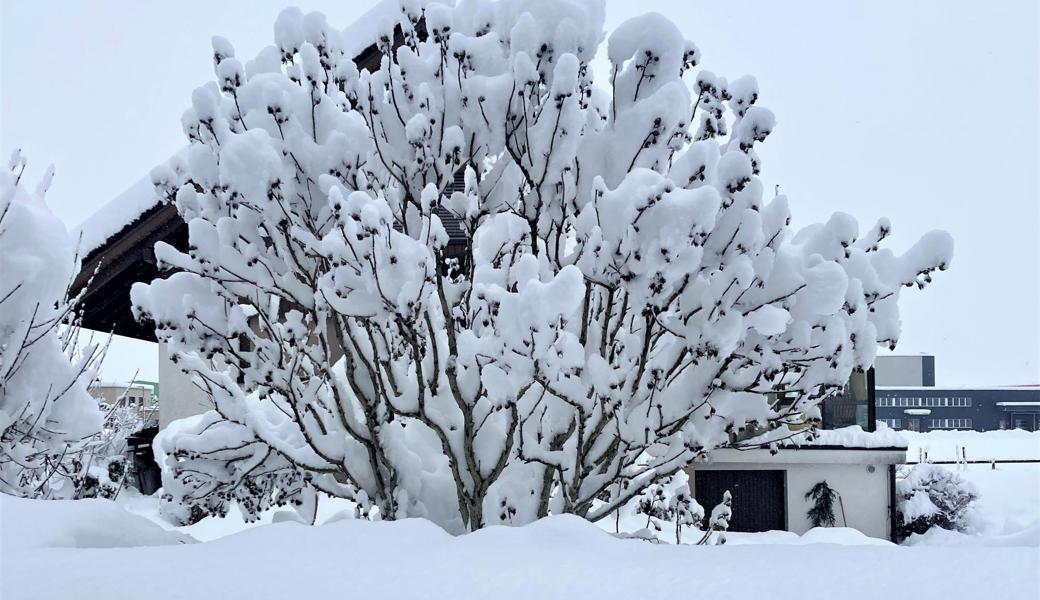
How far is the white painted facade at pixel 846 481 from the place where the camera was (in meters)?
14.8

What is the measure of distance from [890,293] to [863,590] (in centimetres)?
253

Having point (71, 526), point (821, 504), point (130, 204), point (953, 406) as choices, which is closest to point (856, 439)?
point (821, 504)

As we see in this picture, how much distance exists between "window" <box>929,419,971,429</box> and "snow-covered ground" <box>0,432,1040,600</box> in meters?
51.2

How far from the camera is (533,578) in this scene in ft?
8.11

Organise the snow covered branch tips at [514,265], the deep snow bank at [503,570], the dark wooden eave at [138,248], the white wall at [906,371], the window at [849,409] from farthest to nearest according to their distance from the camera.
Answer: the white wall at [906,371]
the window at [849,409]
the dark wooden eave at [138,248]
the snow covered branch tips at [514,265]
the deep snow bank at [503,570]

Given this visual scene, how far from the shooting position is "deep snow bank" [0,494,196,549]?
309cm

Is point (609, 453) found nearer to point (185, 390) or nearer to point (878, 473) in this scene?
point (185, 390)

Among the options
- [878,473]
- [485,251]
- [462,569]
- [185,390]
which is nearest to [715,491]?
[878,473]

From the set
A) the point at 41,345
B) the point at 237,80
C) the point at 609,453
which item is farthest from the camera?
the point at 41,345

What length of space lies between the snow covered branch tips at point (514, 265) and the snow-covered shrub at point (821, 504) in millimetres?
11167

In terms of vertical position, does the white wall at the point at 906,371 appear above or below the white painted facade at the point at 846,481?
above

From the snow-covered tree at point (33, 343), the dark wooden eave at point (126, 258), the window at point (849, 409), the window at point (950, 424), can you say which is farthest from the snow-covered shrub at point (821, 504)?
the window at point (950, 424)

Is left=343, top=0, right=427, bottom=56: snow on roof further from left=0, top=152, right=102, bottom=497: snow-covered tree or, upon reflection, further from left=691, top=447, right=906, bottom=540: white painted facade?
left=691, top=447, right=906, bottom=540: white painted facade

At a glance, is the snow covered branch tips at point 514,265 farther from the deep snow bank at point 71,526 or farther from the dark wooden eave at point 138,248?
the dark wooden eave at point 138,248
